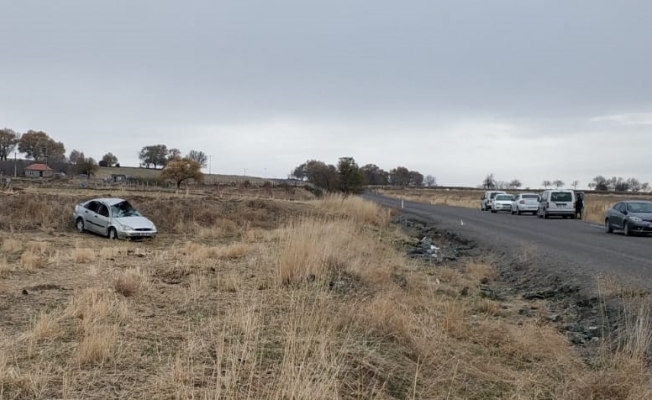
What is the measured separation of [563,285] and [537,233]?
1256 centimetres

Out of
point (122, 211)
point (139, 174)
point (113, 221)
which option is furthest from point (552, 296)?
point (139, 174)

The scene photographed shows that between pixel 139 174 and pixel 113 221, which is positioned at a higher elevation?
pixel 139 174

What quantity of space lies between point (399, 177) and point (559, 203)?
15834cm

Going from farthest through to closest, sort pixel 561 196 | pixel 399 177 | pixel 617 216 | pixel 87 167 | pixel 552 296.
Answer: pixel 399 177 < pixel 87 167 < pixel 561 196 < pixel 617 216 < pixel 552 296

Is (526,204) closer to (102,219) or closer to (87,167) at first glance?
(102,219)

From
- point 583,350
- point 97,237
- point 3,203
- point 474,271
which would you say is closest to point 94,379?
point 583,350

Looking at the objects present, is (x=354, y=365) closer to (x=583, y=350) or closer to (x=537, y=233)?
(x=583, y=350)

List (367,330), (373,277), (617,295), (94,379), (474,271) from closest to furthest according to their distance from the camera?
(94,379)
(367,330)
(617,295)
(373,277)
(474,271)

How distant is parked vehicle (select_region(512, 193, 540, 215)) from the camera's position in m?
42.7

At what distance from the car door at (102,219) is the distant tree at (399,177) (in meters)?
172

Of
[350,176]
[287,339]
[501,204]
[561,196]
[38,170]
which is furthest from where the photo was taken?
[38,170]

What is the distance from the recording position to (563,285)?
12.0 meters

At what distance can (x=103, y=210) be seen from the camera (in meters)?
25.0

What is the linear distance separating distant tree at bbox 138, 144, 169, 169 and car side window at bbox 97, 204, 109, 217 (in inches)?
5149
